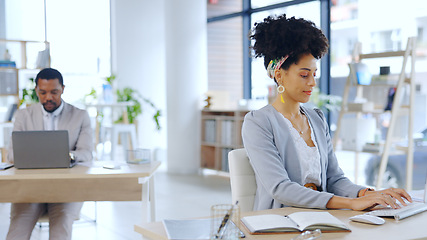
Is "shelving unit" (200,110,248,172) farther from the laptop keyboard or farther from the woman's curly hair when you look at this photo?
the laptop keyboard

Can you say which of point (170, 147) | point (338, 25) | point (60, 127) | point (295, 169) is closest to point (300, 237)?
point (295, 169)

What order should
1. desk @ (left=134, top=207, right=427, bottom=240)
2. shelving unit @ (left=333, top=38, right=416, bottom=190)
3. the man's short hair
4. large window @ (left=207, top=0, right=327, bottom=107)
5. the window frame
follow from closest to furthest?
desk @ (left=134, top=207, right=427, bottom=240) < the man's short hair < shelving unit @ (left=333, top=38, right=416, bottom=190) < the window frame < large window @ (left=207, top=0, right=327, bottom=107)

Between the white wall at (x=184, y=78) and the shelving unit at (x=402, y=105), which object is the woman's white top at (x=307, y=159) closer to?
the shelving unit at (x=402, y=105)

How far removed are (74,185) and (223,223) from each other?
1890mm

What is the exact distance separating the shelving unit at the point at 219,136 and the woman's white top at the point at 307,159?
14.7 ft

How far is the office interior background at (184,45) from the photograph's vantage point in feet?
20.1

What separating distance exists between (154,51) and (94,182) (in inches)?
251

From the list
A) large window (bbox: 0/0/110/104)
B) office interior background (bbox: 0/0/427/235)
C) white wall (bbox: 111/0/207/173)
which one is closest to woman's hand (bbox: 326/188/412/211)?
office interior background (bbox: 0/0/427/235)

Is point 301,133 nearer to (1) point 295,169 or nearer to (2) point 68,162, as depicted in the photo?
(1) point 295,169

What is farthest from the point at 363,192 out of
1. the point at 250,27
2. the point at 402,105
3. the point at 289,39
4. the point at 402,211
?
the point at 250,27

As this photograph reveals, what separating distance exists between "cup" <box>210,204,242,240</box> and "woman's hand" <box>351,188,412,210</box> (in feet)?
2.13

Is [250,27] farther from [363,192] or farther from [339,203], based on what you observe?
[339,203]

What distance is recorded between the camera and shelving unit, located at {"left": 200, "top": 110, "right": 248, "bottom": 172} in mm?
7023

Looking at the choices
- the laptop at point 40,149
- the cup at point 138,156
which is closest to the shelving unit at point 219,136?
the cup at point 138,156
